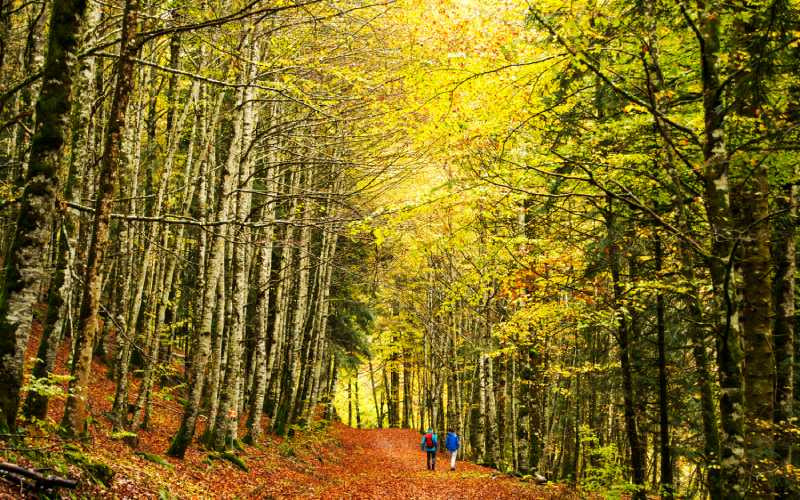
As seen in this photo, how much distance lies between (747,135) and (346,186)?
13.9 metres

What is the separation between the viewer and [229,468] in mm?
11078

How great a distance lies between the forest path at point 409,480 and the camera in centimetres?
1240

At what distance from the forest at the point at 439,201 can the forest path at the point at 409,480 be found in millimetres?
215

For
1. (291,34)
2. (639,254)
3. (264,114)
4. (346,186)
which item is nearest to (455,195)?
(639,254)

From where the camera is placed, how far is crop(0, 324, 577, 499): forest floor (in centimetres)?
568

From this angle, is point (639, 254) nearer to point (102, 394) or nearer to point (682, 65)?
point (682, 65)

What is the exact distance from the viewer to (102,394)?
1387 cm

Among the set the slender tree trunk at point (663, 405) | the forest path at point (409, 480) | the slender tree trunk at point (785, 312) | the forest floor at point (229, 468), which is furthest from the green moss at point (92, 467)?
the slender tree trunk at point (663, 405)

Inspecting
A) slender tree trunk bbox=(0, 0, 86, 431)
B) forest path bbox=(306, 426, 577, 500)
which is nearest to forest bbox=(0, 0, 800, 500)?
slender tree trunk bbox=(0, 0, 86, 431)

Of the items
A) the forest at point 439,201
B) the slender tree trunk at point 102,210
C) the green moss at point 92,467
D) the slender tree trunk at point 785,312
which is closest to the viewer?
the forest at point 439,201

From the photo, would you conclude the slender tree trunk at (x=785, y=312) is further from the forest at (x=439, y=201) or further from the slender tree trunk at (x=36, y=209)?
the slender tree trunk at (x=36, y=209)

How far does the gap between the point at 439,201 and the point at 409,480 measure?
432 inches

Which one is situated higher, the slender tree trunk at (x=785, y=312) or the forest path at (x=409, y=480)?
the slender tree trunk at (x=785, y=312)

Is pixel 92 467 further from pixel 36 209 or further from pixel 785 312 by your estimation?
pixel 785 312
